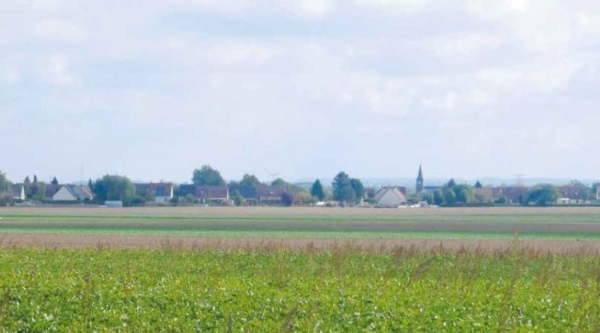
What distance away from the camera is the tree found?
191 metres

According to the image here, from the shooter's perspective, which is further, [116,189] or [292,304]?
[116,189]

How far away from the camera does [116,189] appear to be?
19275 centimetres

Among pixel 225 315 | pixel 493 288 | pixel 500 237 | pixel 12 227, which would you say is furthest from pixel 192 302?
pixel 12 227

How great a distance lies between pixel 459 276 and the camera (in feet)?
93.7

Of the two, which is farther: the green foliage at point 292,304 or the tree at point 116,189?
the tree at point 116,189

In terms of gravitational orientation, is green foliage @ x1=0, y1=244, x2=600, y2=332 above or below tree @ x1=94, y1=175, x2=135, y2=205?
below

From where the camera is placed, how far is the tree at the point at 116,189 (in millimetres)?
191250

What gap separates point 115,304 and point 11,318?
1866 mm

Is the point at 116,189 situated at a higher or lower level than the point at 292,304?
higher

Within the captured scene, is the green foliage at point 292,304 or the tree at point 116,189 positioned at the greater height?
the tree at point 116,189

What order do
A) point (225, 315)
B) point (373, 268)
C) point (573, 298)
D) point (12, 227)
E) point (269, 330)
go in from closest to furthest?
point (269, 330) < point (225, 315) < point (573, 298) < point (373, 268) < point (12, 227)

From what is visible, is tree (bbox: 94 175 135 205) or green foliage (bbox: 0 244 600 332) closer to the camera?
green foliage (bbox: 0 244 600 332)

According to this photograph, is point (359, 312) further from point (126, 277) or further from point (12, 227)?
point (12, 227)

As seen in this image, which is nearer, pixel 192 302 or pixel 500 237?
pixel 192 302
